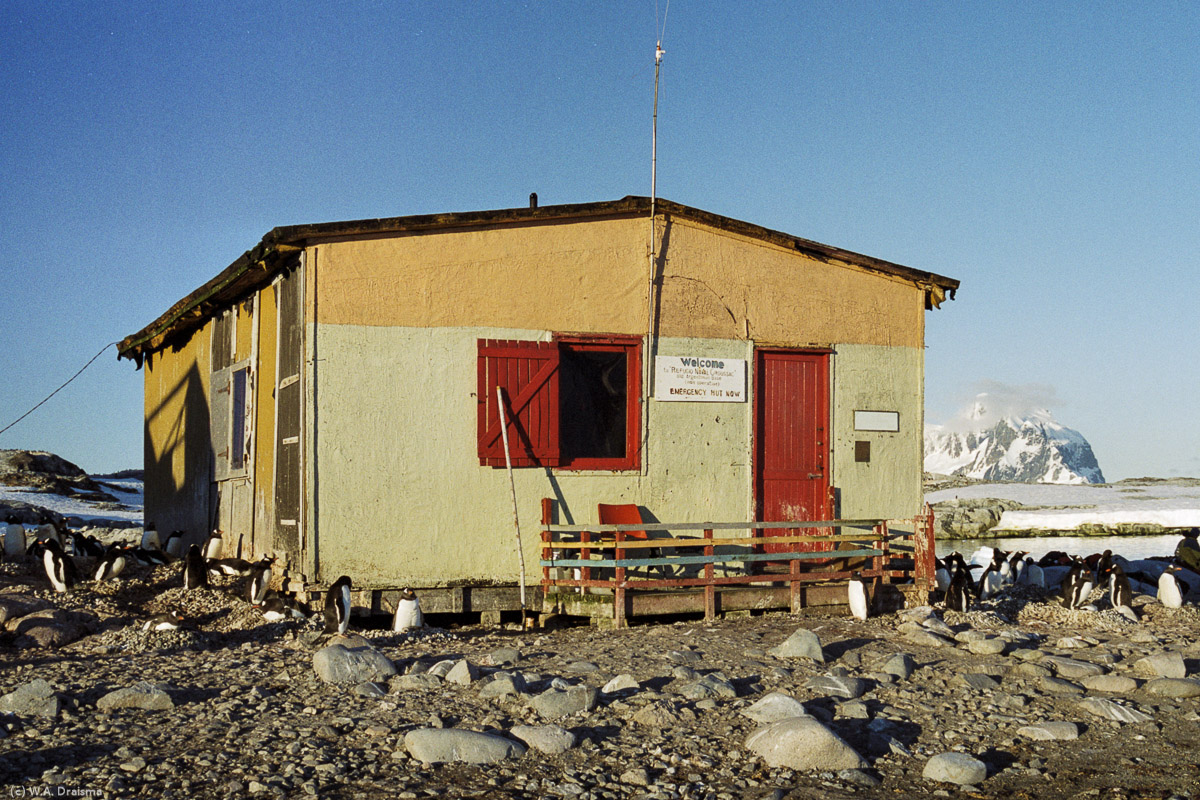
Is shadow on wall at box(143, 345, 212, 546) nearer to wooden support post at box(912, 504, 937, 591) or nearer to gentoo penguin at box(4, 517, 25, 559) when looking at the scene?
gentoo penguin at box(4, 517, 25, 559)

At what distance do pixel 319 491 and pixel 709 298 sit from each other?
14.7ft

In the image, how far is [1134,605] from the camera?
12.5 meters

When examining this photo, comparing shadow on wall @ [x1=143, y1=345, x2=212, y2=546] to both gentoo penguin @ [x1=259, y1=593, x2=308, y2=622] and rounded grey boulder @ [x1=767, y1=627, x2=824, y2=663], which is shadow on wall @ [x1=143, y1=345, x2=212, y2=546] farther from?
rounded grey boulder @ [x1=767, y1=627, x2=824, y2=663]

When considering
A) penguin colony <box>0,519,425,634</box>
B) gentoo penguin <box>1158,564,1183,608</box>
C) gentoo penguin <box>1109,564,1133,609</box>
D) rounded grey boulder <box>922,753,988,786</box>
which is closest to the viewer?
rounded grey boulder <box>922,753,988,786</box>

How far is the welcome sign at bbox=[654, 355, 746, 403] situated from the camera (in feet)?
37.1

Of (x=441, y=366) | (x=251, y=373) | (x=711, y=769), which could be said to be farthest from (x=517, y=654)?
(x=251, y=373)

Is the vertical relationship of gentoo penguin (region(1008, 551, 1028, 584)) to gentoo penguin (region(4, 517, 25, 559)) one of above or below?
below

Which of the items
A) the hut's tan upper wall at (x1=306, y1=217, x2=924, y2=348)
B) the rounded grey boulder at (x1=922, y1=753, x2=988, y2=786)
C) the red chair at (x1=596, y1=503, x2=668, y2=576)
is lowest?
the rounded grey boulder at (x1=922, y1=753, x2=988, y2=786)

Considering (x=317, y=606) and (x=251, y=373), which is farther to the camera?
(x=251, y=373)

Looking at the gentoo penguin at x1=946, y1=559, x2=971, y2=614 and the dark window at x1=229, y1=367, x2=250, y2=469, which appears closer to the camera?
the gentoo penguin at x1=946, y1=559, x2=971, y2=614

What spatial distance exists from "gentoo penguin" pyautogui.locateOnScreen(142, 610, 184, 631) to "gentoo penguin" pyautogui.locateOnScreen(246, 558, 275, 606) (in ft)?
2.20

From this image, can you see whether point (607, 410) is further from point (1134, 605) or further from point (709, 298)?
point (1134, 605)

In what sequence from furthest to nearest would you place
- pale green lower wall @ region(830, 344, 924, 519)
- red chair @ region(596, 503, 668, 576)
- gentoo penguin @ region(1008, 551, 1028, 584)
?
gentoo penguin @ region(1008, 551, 1028, 584)
pale green lower wall @ region(830, 344, 924, 519)
red chair @ region(596, 503, 668, 576)

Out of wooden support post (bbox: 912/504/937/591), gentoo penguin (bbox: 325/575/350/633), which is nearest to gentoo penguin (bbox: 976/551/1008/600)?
wooden support post (bbox: 912/504/937/591)
